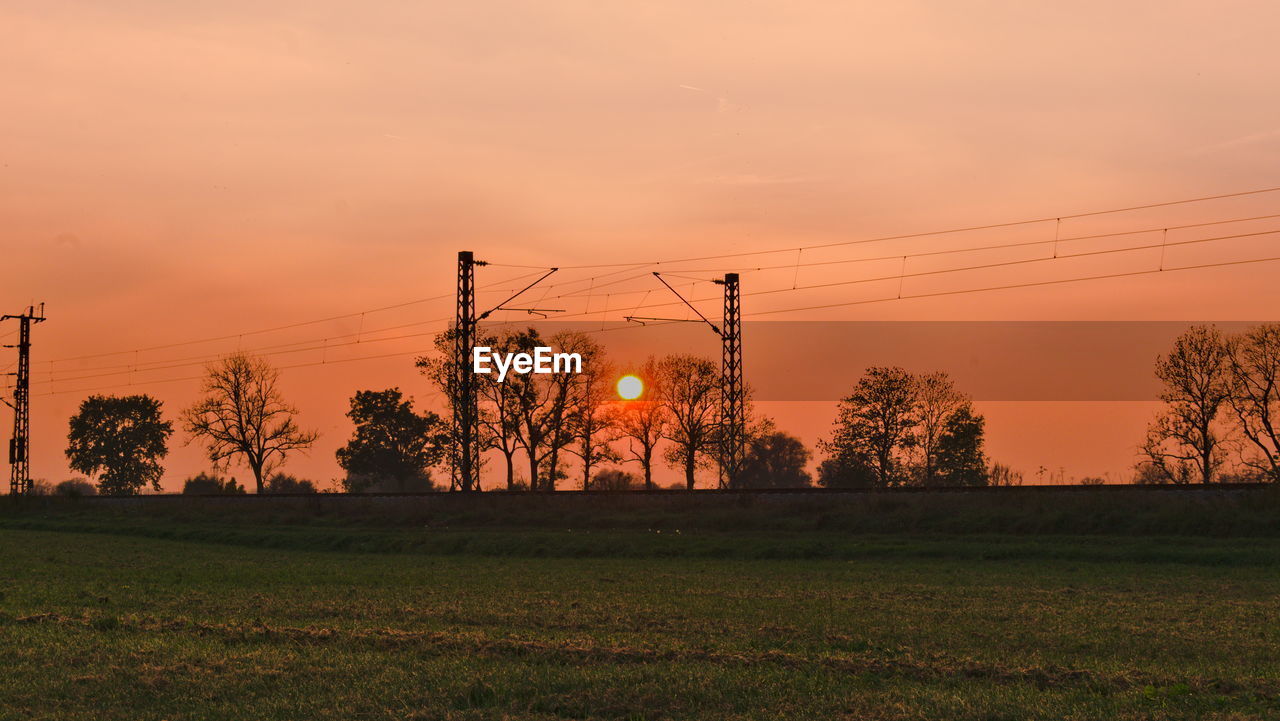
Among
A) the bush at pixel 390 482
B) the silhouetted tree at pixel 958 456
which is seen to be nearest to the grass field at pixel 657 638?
the silhouetted tree at pixel 958 456

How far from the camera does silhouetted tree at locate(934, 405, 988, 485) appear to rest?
11069 centimetres

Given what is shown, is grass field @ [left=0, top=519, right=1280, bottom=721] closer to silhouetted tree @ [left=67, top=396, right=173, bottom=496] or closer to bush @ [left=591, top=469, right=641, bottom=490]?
bush @ [left=591, top=469, right=641, bottom=490]

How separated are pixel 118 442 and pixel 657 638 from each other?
156 m

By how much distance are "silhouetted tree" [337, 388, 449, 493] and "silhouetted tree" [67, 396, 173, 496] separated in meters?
33.2

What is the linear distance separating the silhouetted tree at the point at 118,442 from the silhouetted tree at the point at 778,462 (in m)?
83.7

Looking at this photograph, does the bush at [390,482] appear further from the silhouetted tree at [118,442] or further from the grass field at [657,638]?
the grass field at [657,638]

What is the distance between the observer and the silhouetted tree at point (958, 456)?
111 metres

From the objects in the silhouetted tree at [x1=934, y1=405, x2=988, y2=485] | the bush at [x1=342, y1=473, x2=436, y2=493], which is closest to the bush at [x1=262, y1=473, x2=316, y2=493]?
the bush at [x1=342, y1=473, x2=436, y2=493]

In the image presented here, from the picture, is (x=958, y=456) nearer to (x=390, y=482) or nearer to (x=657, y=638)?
(x=390, y=482)

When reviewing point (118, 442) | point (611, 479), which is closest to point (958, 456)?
point (611, 479)

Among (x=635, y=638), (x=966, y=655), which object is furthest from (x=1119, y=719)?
(x=635, y=638)

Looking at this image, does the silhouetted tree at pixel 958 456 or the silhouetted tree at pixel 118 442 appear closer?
the silhouetted tree at pixel 958 456

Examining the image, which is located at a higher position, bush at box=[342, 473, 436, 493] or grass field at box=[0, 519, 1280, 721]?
bush at box=[342, 473, 436, 493]

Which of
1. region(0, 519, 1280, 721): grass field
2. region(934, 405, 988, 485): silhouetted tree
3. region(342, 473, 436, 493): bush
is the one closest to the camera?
region(0, 519, 1280, 721): grass field
